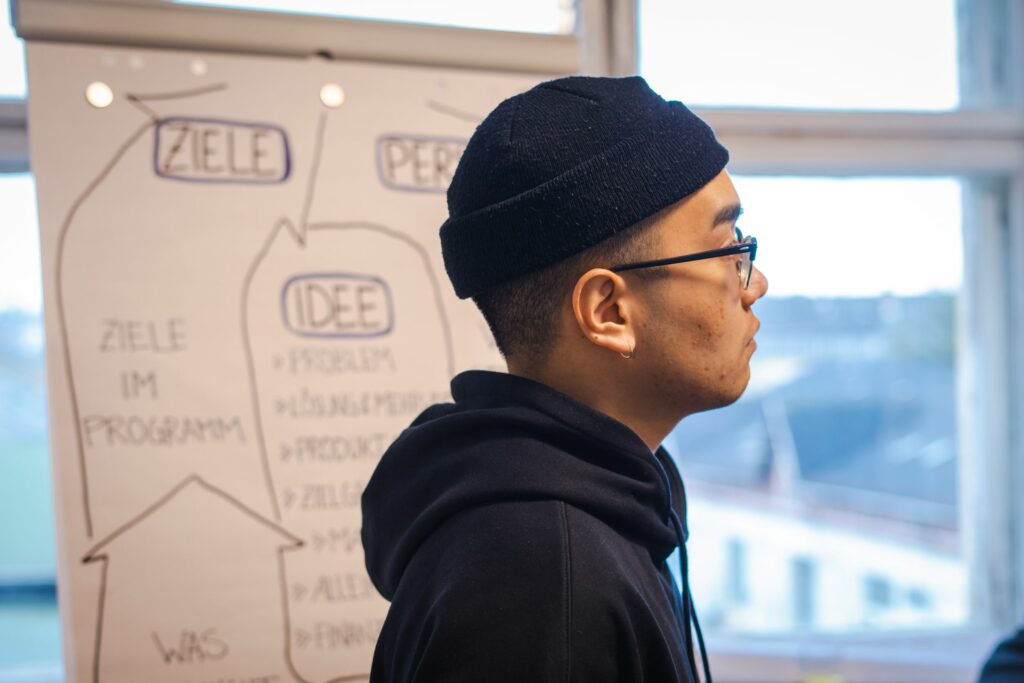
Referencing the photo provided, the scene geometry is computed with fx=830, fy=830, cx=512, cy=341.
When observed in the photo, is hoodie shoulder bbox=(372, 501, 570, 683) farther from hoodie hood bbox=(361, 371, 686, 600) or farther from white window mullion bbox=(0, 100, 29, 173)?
white window mullion bbox=(0, 100, 29, 173)

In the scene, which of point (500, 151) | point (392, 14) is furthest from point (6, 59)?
point (500, 151)

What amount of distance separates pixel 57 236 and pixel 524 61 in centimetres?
90

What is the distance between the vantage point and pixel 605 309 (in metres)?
0.83

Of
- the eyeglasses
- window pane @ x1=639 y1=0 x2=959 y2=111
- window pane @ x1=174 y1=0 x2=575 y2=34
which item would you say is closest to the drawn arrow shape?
the eyeglasses

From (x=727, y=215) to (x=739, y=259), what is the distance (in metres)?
0.05

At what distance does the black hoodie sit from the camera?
0.66 m

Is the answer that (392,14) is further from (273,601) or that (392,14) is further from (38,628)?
(38,628)

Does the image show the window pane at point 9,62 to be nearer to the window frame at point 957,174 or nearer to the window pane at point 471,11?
the window frame at point 957,174

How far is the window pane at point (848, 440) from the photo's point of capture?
218cm

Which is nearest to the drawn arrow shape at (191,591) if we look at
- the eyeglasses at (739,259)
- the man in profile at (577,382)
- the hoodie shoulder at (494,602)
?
the man in profile at (577,382)

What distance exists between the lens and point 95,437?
4.43ft

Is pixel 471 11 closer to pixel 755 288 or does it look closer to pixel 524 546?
pixel 755 288

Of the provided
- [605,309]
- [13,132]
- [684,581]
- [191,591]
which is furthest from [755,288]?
[13,132]

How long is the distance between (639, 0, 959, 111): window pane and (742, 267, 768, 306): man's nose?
4.10 feet
